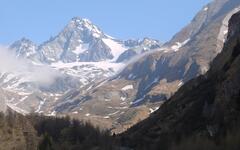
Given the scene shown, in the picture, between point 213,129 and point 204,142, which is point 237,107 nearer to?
point 213,129

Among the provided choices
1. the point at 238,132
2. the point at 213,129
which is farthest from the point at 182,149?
the point at 213,129

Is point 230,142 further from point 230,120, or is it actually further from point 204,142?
point 230,120

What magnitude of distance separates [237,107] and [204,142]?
55.5m

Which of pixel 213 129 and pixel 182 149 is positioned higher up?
pixel 213 129

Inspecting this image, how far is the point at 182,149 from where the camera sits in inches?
6196

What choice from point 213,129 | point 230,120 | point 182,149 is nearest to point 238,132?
point 182,149

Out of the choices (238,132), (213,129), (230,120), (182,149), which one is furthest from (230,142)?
(213,129)

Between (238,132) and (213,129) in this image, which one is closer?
(238,132)

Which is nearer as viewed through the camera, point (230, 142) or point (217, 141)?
point (230, 142)

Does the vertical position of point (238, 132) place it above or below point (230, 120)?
below

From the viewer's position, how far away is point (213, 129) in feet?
653

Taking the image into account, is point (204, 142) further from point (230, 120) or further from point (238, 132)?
point (230, 120)

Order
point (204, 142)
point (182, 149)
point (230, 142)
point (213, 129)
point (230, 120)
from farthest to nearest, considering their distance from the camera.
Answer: point (213, 129), point (230, 120), point (182, 149), point (204, 142), point (230, 142)

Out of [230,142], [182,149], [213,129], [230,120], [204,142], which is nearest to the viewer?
[230,142]
